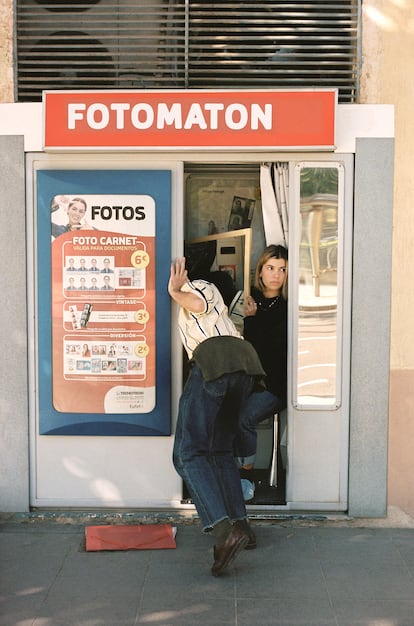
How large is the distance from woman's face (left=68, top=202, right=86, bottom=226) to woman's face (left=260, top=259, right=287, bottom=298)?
1373 millimetres

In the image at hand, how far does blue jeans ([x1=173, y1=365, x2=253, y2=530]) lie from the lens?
15.5 ft

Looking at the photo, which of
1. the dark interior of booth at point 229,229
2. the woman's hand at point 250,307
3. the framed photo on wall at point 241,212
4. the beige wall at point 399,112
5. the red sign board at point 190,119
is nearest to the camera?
the red sign board at point 190,119

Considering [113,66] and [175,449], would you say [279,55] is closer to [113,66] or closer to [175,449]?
[113,66]

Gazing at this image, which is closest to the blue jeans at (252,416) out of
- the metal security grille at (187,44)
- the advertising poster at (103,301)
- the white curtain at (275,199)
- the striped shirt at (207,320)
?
the striped shirt at (207,320)

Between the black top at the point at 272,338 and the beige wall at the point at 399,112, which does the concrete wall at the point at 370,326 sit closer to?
the beige wall at the point at 399,112

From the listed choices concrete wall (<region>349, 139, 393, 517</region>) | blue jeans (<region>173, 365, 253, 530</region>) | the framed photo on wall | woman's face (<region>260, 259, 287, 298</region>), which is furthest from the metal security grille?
blue jeans (<region>173, 365, 253, 530</region>)

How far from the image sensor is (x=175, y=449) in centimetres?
488

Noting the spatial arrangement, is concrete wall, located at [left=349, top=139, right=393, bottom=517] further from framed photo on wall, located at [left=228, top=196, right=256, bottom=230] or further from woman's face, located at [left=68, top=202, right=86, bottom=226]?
woman's face, located at [left=68, top=202, right=86, bottom=226]

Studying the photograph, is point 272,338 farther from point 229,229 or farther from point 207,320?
point 229,229

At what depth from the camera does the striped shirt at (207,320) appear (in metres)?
4.98

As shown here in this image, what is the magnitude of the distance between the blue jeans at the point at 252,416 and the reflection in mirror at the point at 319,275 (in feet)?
1.11

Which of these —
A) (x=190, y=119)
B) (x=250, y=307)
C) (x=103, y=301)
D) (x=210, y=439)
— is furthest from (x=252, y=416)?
(x=190, y=119)

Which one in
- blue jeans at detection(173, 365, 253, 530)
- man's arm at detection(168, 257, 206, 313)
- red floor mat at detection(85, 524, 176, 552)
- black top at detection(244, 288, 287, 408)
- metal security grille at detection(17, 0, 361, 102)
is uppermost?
metal security grille at detection(17, 0, 361, 102)

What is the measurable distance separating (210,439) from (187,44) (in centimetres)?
273
